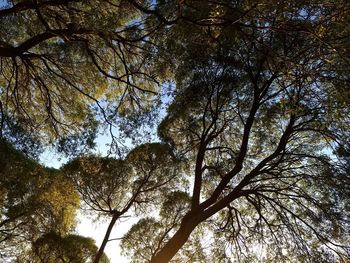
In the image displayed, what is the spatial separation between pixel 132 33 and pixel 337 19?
192 inches

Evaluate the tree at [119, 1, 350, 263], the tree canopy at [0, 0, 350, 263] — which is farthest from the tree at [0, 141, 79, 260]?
the tree at [119, 1, 350, 263]

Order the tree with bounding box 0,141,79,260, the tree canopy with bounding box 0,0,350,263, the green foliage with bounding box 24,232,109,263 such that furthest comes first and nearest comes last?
the green foliage with bounding box 24,232,109,263 → the tree with bounding box 0,141,79,260 → the tree canopy with bounding box 0,0,350,263

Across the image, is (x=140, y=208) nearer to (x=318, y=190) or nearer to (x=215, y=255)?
(x=215, y=255)

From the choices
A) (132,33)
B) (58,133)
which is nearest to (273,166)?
(132,33)

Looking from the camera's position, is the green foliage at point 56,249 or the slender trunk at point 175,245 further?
the green foliage at point 56,249

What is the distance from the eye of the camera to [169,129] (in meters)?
10.9

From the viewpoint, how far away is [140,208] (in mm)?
12836

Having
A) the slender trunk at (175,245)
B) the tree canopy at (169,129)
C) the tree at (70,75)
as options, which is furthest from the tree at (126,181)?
the slender trunk at (175,245)

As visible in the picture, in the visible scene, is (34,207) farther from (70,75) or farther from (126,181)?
(70,75)

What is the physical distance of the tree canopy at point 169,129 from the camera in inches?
279

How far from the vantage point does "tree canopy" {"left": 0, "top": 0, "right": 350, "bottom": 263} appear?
708 centimetres

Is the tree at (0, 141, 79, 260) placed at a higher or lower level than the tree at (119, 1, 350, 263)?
lower

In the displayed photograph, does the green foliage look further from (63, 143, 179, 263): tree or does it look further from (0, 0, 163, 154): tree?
(0, 0, 163, 154): tree

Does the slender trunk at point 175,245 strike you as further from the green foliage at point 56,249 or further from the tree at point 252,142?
the green foliage at point 56,249
